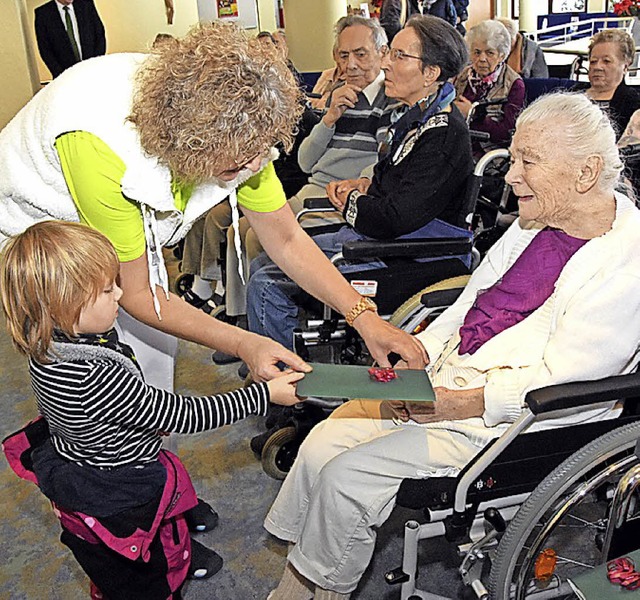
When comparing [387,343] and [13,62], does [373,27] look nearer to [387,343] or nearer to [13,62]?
[387,343]

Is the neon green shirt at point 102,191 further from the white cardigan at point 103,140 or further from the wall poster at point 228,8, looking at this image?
the wall poster at point 228,8

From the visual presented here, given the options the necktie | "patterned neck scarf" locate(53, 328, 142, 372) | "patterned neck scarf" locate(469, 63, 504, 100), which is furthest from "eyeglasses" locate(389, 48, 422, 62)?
the necktie

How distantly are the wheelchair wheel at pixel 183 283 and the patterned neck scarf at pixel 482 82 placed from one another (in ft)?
6.45

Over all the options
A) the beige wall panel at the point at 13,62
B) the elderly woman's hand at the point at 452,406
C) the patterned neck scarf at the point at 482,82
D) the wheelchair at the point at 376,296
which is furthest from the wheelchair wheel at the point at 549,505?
the beige wall panel at the point at 13,62

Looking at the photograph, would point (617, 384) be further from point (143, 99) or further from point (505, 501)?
point (143, 99)

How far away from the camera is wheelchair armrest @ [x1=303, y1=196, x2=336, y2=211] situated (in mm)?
2836

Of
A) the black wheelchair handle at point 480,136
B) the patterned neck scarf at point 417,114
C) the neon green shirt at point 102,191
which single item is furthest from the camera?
the black wheelchair handle at point 480,136

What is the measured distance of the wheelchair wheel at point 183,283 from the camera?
3.70 meters

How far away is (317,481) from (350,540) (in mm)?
143

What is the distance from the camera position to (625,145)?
276cm

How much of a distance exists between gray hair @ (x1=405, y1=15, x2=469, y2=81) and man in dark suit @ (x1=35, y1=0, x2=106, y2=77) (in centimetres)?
407

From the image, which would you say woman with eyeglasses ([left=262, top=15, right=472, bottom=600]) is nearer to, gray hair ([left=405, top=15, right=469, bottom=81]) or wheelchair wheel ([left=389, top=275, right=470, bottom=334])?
gray hair ([left=405, top=15, right=469, bottom=81])

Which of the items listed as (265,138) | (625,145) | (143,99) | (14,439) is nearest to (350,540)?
(14,439)

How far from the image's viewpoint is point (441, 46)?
2541 mm
